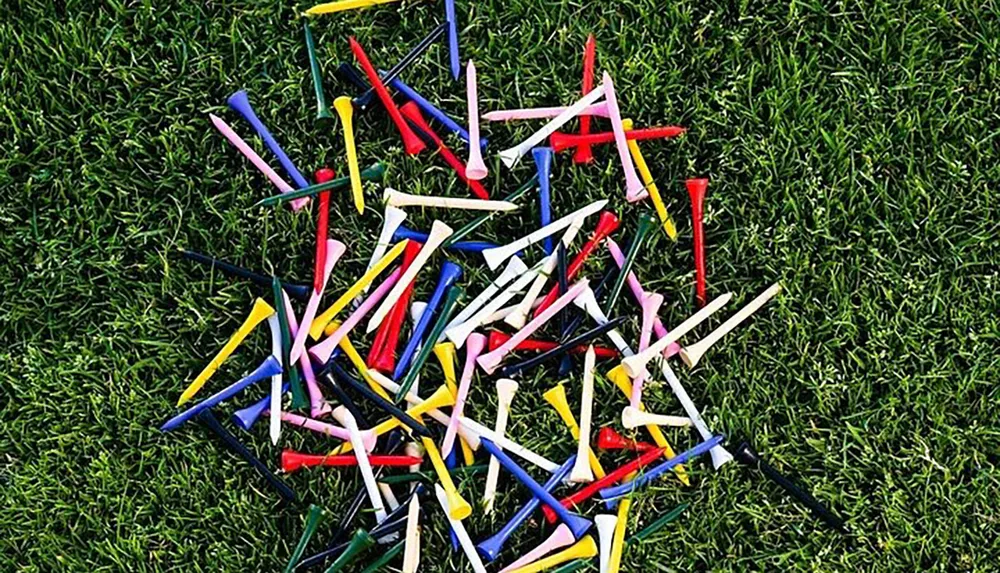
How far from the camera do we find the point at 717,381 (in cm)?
200

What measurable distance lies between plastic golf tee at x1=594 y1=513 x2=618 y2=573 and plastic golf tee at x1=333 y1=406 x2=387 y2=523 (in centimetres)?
34

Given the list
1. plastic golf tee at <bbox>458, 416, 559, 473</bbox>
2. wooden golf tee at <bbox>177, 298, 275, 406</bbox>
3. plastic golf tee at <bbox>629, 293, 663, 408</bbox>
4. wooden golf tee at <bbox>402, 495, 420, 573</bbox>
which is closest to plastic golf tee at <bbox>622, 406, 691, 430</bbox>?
plastic golf tee at <bbox>629, 293, 663, 408</bbox>

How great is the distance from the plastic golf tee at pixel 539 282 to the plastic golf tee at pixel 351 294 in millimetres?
206

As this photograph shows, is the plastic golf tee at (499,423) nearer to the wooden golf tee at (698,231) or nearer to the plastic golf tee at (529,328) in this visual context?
the plastic golf tee at (529,328)

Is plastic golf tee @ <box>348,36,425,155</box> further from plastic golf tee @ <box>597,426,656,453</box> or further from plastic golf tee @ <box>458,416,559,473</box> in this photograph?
plastic golf tee @ <box>597,426,656,453</box>

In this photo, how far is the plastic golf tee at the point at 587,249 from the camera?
1980 millimetres

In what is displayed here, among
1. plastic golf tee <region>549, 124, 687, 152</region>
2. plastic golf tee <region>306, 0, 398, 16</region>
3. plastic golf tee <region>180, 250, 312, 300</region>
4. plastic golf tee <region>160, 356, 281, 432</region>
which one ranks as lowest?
plastic golf tee <region>160, 356, 281, 432</region>

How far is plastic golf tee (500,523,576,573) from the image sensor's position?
76.6 inches

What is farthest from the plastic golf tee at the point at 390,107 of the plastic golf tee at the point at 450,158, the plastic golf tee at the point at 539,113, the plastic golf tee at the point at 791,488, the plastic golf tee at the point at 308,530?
the plastic golf tee at the point at 791,488

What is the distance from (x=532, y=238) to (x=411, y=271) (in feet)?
0.65

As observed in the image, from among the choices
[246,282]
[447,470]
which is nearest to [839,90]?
[447,470]

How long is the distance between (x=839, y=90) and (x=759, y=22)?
17 centimetres

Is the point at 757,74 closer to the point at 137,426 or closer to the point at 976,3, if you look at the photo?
the point at 976,3

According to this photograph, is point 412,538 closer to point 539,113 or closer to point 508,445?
point 508,445
